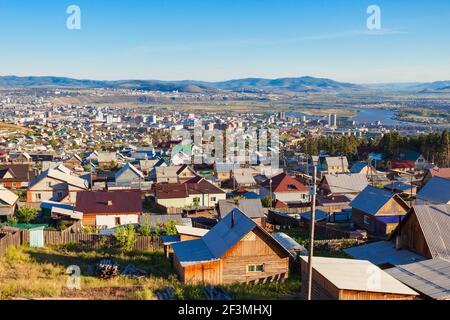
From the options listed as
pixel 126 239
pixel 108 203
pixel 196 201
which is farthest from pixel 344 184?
pixel 126 239

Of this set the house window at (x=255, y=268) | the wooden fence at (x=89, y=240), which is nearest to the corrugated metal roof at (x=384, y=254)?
A: the house window at (x=255, y=268)

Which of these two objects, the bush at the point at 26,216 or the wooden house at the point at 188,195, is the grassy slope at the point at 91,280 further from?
the wooden house at the point at 188,195

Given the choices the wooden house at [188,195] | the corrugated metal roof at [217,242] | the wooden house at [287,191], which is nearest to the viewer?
the corrugated metal roof at [217,242]

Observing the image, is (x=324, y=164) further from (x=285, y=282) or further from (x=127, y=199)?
(x=285, y=282)

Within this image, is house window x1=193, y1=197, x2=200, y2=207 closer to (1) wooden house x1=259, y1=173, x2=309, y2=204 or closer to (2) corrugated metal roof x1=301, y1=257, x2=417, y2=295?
(1) wooden house x1=259, y1=173, x2=309, y2=204

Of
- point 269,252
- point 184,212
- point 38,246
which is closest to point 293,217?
point 184,212

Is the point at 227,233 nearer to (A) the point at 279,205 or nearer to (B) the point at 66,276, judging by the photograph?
(B) the point at 66,276

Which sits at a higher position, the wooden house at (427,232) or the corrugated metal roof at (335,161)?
the wooden house at (427,232)

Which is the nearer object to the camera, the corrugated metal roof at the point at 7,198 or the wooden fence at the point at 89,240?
the wooden fence at the point at 89,240

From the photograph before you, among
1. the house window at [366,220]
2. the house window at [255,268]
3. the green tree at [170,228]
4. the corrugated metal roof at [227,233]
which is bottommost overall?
the house window at [366,220]
